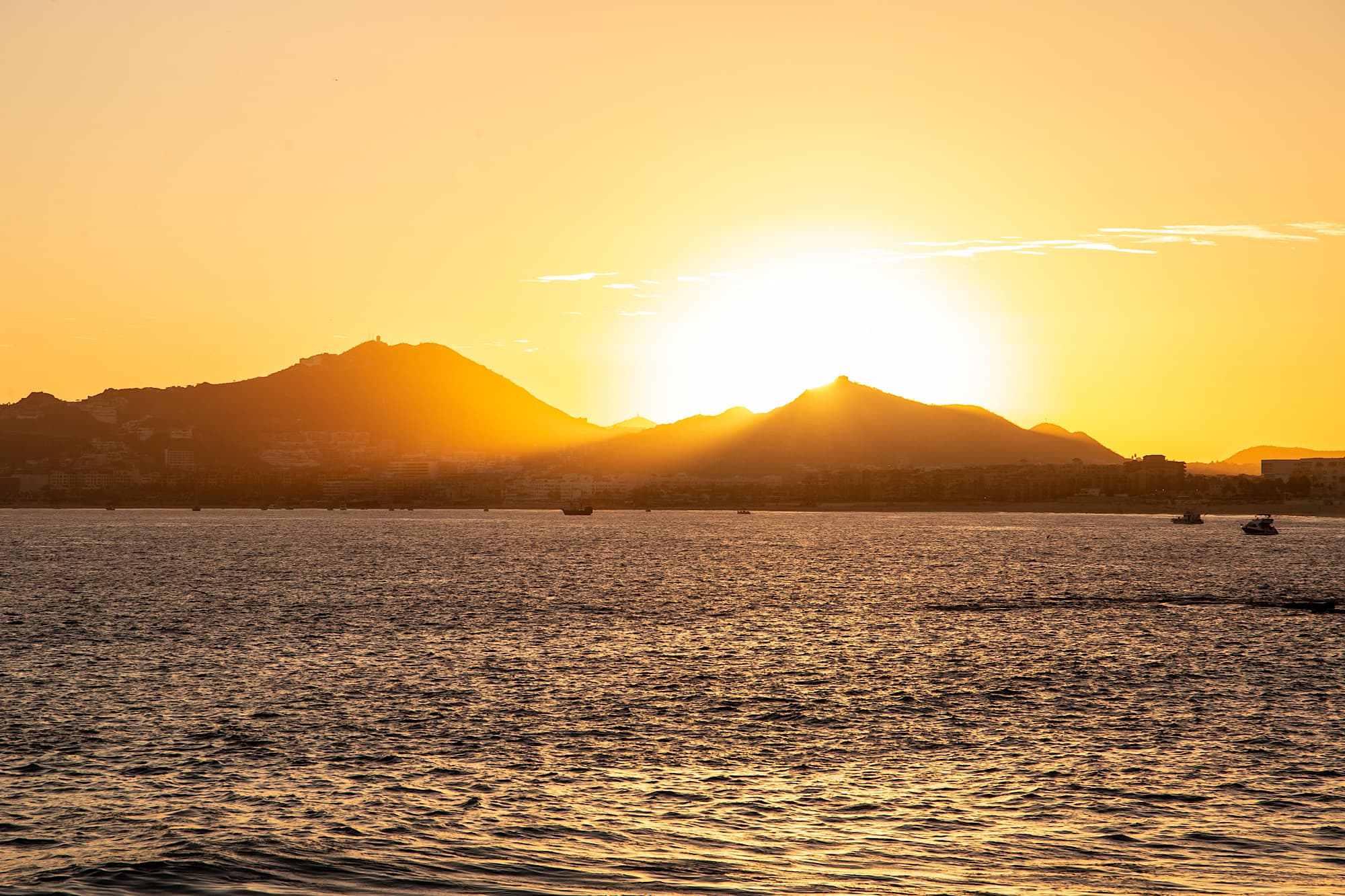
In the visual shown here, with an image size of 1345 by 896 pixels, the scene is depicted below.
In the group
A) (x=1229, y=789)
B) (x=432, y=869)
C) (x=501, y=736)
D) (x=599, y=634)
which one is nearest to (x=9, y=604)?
(x=599, y=634)

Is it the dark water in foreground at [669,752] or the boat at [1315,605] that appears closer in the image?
the dark water in foreground at [669,752]

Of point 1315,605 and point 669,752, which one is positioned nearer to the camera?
point 669,752

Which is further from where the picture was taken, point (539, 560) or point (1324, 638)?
point (539, 560)

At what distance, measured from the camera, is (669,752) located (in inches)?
1647

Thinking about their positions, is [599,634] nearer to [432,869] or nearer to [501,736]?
[501,736]

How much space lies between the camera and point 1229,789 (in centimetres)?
3628

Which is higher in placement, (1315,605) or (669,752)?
(669,752)

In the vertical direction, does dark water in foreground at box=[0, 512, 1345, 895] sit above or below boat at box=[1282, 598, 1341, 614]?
above

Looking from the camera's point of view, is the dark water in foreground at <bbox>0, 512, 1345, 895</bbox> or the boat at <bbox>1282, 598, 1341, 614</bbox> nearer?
the dark water in foreground at <bbox>0, 512, 1345, 895</bbox>

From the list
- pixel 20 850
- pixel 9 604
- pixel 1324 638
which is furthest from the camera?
pixel 9 604

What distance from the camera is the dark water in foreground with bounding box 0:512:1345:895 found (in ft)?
93.8

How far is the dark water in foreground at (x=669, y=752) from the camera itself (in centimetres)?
2859

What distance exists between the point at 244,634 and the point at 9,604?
3399cm

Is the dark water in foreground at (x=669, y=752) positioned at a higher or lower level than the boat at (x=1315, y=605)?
higher
